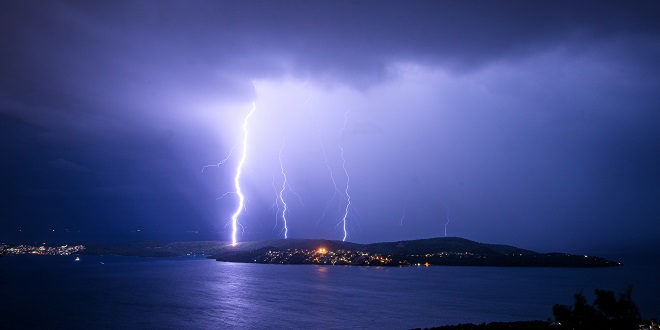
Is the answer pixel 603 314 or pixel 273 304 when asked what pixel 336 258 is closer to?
pixel 273 304

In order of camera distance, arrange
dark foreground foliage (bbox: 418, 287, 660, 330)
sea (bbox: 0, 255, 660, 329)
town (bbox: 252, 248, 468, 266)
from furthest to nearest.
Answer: town (bbox: 252, 248, 468, 266)
sea (bbox: 0, 255, 660, 329)
dark foreground foliage (bbox: 418, 287, 660, 330)

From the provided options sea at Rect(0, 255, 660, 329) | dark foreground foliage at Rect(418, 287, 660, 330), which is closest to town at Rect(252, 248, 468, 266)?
sea at Rect(0, 255, 660, 329)

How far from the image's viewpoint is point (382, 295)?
71500 millimetres

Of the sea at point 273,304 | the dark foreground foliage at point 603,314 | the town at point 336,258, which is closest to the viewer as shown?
the dark foreground foliage at point 603,314

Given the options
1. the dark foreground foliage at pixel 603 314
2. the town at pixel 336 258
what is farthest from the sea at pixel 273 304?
the town at pixel 336 258

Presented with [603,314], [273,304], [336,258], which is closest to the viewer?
[603,314]

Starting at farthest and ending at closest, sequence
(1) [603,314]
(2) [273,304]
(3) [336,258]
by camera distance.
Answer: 1. (3) [336,258]
2. (2) [273,304]
3. (1) [603,314]

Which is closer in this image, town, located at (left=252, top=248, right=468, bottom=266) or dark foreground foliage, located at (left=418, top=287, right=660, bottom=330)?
dark foreground foliage, located at (left=418, top=287, right=660, bottom=330)

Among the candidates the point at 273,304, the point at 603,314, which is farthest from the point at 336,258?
the point at 603,314

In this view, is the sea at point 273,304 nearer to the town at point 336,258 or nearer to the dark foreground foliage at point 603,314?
the dark foreground foliage at point 603,314

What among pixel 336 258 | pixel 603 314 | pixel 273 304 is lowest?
pixel 336 258

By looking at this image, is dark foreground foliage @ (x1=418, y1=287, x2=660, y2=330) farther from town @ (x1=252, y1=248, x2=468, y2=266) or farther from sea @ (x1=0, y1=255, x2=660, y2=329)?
town @ (x1=252, y1=248, x2=468, y2=266)

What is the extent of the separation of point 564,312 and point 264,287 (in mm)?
65762

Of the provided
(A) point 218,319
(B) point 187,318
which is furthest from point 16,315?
(A) point 218,319
